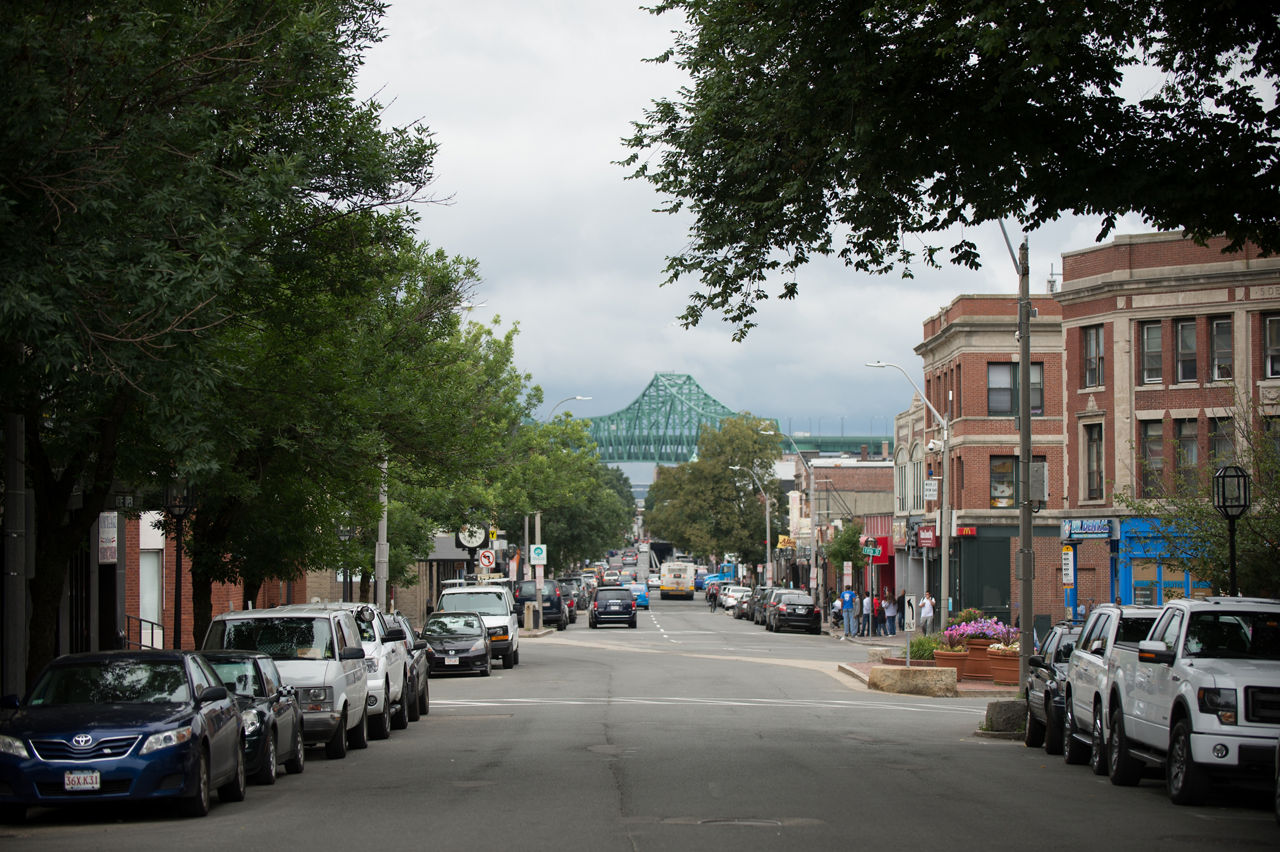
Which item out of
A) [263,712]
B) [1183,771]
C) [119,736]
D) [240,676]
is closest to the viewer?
[119,736]

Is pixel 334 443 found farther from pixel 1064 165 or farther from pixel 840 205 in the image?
pixel 1064 165

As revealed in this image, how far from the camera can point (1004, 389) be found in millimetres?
53188

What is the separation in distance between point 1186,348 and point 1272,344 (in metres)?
2.39

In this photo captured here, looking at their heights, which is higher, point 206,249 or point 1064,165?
point 1064,165

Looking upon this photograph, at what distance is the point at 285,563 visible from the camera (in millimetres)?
23844

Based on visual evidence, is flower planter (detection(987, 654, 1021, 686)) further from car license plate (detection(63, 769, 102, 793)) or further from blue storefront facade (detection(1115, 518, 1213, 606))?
car license plate (detection(63, 769, 102, 793))

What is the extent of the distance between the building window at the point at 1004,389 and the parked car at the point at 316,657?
127 feet

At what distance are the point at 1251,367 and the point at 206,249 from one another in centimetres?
3425

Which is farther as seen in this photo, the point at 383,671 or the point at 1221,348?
the point at 1221,348

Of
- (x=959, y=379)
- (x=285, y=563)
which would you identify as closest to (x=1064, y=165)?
(x=285, y=563)

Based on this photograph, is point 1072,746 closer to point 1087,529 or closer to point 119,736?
point 119,736

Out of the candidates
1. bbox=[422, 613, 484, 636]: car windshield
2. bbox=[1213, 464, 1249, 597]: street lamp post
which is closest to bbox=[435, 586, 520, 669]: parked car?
bbox=[422, 613, 484, 636]: car windshield

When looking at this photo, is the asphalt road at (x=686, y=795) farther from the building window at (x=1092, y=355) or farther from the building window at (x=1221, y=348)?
the building window at (x=1092, y=355)

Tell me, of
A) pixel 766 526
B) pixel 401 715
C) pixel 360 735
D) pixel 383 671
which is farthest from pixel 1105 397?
pixel 766 526
